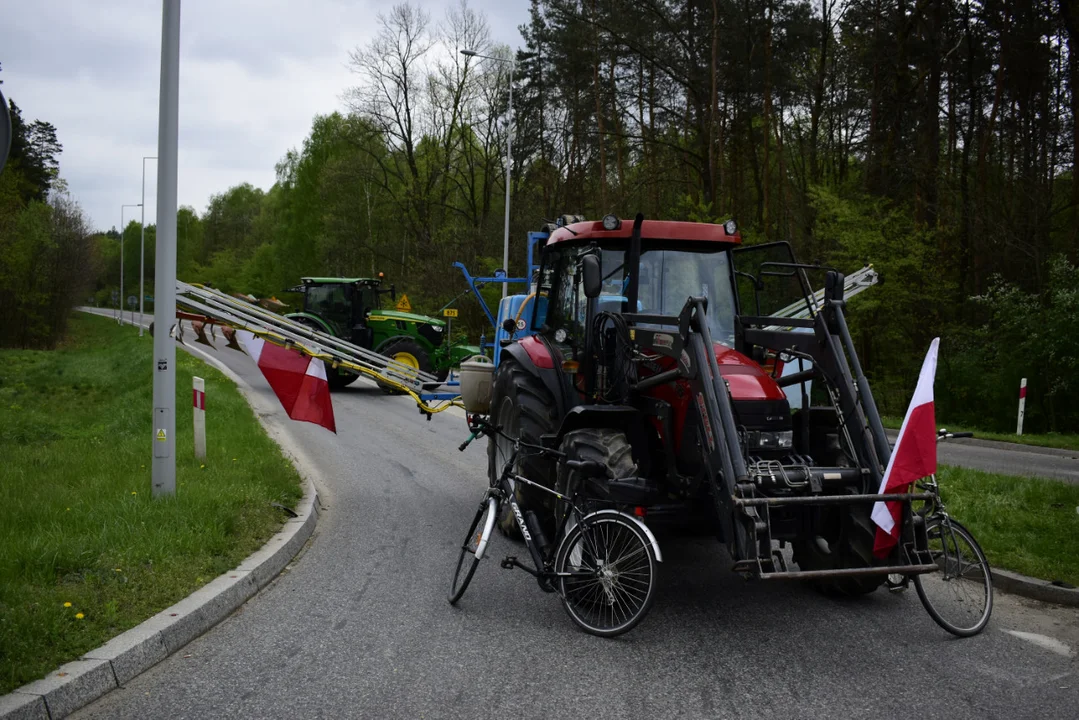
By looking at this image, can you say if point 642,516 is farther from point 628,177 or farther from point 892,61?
point 628,177

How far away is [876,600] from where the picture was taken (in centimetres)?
601

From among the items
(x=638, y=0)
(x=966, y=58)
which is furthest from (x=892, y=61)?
(x=638, y=0)

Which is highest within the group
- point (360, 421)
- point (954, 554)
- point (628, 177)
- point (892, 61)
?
point (892, 61)

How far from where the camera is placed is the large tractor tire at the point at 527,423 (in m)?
6.39

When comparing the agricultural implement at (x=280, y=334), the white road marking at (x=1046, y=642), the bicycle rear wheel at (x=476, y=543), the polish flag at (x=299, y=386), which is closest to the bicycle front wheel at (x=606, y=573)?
the bicycle rear wheel at (x=476, y=543)

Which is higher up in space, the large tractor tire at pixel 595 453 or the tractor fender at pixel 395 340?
the large tractor tire at pixel 595 453

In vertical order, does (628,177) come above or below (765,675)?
above

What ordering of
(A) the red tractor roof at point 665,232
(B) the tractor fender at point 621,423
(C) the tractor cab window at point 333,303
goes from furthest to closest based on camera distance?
(C) the tractor cab window at point 333,303
(A) the red tractor roof at point 665,232
(B) the tractor fender at point 621,423

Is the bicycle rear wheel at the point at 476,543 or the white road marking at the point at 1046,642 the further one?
the bicycle rear wheel at the point at 476,543

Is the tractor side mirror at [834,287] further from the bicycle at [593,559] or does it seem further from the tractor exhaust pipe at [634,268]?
the bicycle at [593,559]

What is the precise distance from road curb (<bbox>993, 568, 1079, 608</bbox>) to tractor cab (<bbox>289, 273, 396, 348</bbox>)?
17.9 meters

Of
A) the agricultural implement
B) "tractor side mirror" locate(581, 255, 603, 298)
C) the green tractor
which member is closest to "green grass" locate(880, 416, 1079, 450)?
the agricultural implement

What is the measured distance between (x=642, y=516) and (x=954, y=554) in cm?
187

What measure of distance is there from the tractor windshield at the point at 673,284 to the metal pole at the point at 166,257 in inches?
144
